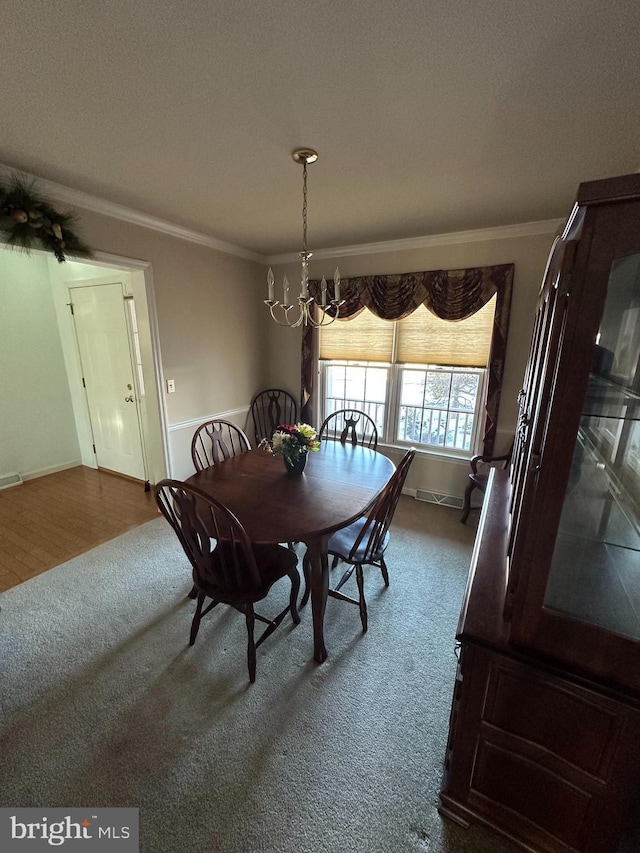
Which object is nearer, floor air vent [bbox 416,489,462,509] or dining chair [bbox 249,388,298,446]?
floor air vent [bbox 416,489,462,509]

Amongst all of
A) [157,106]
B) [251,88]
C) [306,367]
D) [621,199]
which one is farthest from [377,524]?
[306,367]

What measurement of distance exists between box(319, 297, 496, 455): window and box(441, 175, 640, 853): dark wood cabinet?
2.46 meters

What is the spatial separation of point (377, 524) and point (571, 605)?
985 mm

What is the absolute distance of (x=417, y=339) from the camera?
3436 millimetres

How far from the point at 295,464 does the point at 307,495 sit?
12.5 inches

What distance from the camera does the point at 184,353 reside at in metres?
3.32

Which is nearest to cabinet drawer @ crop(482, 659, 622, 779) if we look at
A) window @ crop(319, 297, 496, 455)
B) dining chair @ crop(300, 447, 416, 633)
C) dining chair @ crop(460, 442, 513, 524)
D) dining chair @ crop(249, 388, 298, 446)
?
dining chair @ crop(300, 447, 416, 633)

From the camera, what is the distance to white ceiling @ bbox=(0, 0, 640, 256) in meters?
Answer: 1.02

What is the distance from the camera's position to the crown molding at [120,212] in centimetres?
211

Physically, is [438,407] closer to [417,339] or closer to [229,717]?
[417,339]

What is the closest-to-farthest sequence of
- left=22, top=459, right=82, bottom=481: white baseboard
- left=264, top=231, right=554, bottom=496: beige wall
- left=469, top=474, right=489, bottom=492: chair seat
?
left=264, top=231, right=554, bottom=496: beige wall, left=469, top=474, right=489, bottom=492: chair seat, left=22, top=459, right=82, bottom=481: white baseboard

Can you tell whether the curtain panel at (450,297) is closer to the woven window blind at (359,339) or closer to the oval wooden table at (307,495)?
the woven window blind at (359,339)

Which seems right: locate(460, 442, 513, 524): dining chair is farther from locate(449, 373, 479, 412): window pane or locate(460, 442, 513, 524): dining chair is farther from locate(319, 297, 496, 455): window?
locate(449, 373, 479, 412): window pane

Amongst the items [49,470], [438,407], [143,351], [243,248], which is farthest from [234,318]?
[49,470]
